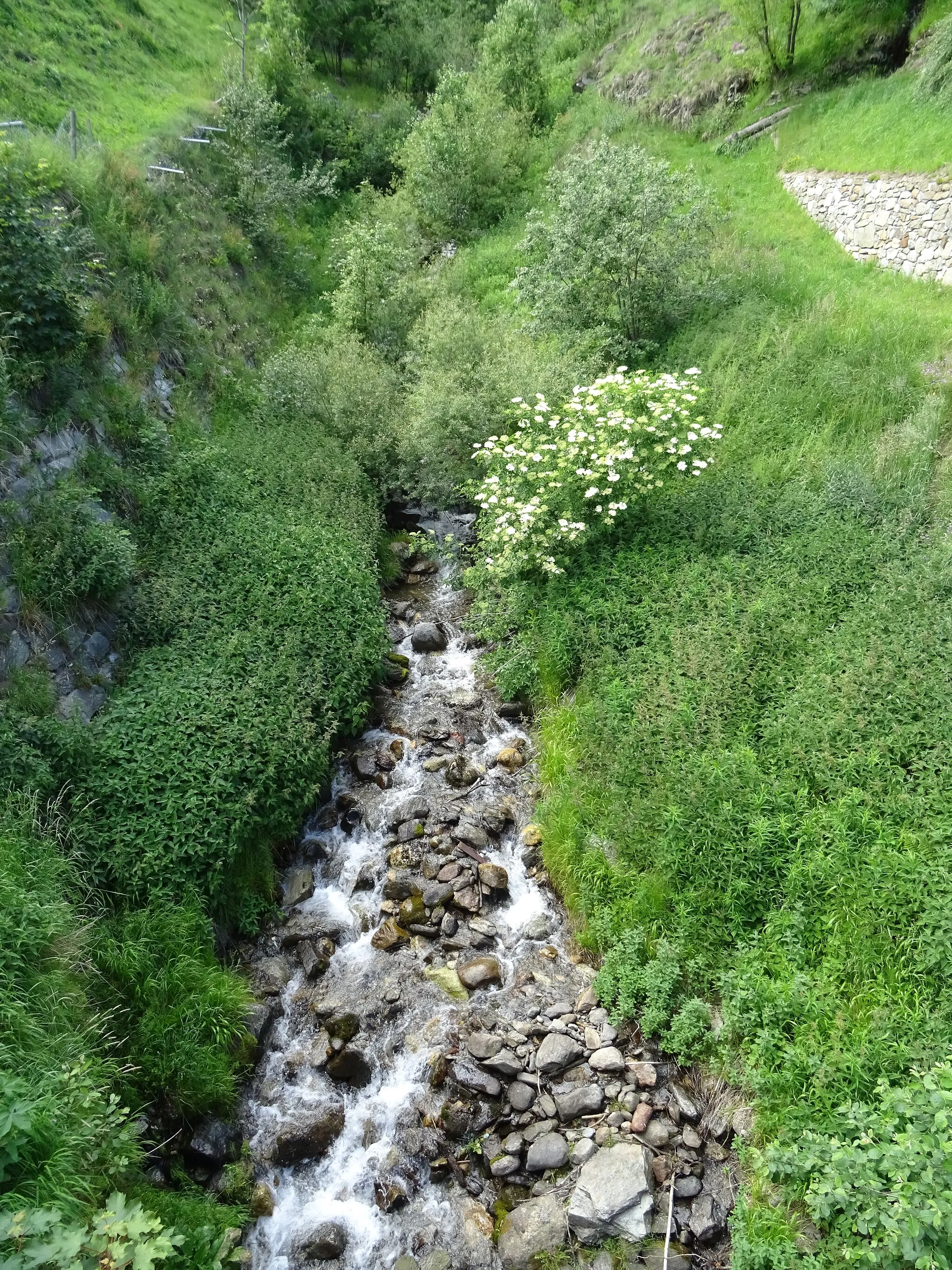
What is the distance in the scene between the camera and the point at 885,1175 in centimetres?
508

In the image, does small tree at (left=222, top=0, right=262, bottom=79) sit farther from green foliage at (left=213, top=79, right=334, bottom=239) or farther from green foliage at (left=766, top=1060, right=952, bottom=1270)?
green foliage at (left=766, top=1060, right=952, bottom=1270)

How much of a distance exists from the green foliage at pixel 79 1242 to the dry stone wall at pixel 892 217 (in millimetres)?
17298

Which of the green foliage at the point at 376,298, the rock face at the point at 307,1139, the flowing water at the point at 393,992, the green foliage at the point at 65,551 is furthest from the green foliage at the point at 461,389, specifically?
the rock face at the point at 307,1139

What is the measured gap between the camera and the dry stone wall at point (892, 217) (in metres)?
13.5

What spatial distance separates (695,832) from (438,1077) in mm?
3871

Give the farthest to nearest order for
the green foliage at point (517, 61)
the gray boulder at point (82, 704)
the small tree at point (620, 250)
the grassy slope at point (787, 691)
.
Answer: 1. the green foliage at point (517, 61)
2. the small tree at point (620, 250)
3. the gray boulder at point (82, 704)
4. the grassy slope at point (787, 691)

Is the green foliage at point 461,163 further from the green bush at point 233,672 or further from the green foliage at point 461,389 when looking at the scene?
the green bush at point 233,672

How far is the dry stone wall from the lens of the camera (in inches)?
531

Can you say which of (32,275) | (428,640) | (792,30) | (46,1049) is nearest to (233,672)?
(428,640)

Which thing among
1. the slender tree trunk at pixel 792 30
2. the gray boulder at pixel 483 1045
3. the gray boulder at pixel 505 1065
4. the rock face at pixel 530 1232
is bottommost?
the rock face at pixel 530 1232

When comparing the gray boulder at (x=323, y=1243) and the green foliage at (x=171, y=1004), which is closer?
the gray boulder at (x=323, y=1243)

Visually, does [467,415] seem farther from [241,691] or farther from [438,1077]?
[438,1077]

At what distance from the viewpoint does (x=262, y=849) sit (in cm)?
920

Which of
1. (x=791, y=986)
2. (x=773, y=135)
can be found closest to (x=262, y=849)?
(x=791, y=986)
